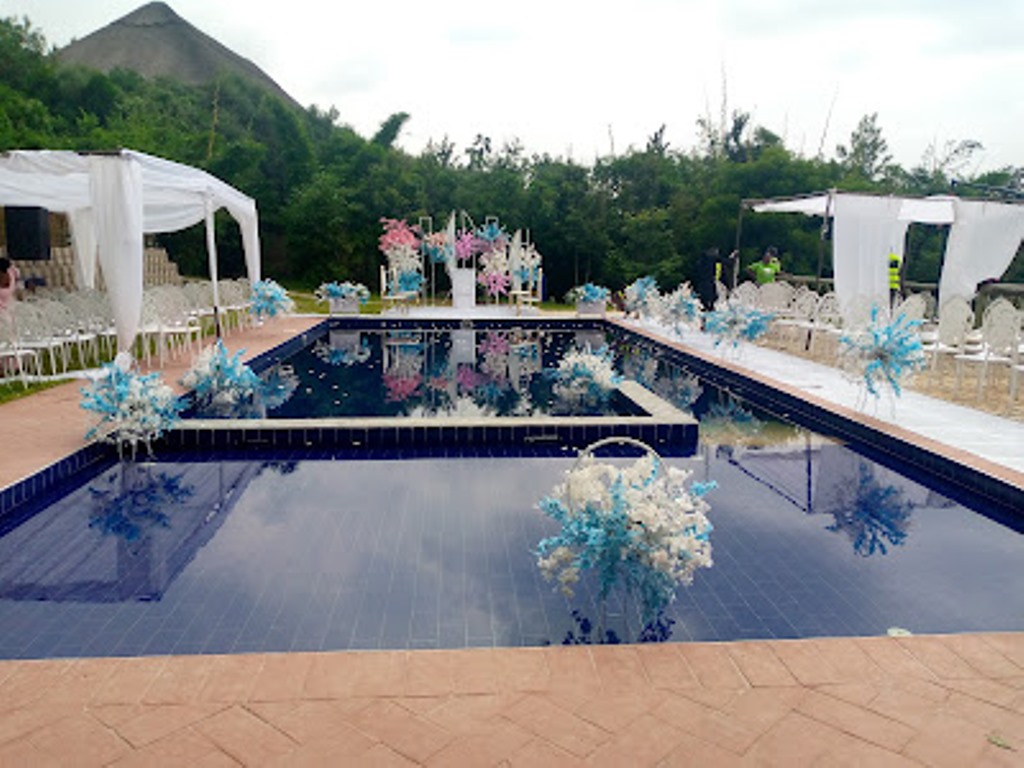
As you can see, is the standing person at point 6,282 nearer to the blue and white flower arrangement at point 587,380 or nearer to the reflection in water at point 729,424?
the blue and white flower arrangement at point 587,380

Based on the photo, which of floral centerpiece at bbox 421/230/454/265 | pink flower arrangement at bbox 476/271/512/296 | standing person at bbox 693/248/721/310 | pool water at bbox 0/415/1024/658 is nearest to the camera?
pool water at bbox 0/415/1024/658

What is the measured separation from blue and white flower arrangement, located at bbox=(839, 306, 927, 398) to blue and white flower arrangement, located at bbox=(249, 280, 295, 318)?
29.5 ft

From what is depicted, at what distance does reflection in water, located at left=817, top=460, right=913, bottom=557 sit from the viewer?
3.92m

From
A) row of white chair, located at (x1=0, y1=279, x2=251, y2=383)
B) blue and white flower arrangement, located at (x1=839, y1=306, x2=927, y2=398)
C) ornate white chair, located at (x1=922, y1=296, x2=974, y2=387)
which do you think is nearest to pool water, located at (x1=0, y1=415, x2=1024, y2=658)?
blue and white flower arrangement, located at (x1=839, y1=306, x2=927, y2=398)

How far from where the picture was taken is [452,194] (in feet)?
67.0

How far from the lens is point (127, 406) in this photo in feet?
16.2

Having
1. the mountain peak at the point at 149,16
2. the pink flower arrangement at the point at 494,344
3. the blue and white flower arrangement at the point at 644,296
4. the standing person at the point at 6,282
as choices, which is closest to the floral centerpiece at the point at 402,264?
the pink flower arrangement at the point at 494,344

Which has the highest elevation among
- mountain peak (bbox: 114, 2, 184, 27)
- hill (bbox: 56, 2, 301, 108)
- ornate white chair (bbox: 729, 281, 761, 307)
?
mountain peak (bbox: 114, 2, 184, 27)

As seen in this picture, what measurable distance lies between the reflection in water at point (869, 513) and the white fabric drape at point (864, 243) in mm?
3969

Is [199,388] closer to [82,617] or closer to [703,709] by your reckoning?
[82,617]

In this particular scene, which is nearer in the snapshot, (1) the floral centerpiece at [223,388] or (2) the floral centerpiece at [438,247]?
(1) the floral centerpiece at [223,388]

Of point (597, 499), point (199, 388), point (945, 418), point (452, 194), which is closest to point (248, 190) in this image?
point (452, 194)

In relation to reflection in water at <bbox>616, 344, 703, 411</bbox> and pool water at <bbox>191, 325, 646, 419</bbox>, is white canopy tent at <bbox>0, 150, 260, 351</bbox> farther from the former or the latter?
reflection in water at <bbox>616, 344, 703, 411</bbox>

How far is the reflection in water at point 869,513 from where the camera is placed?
392 centimetres
